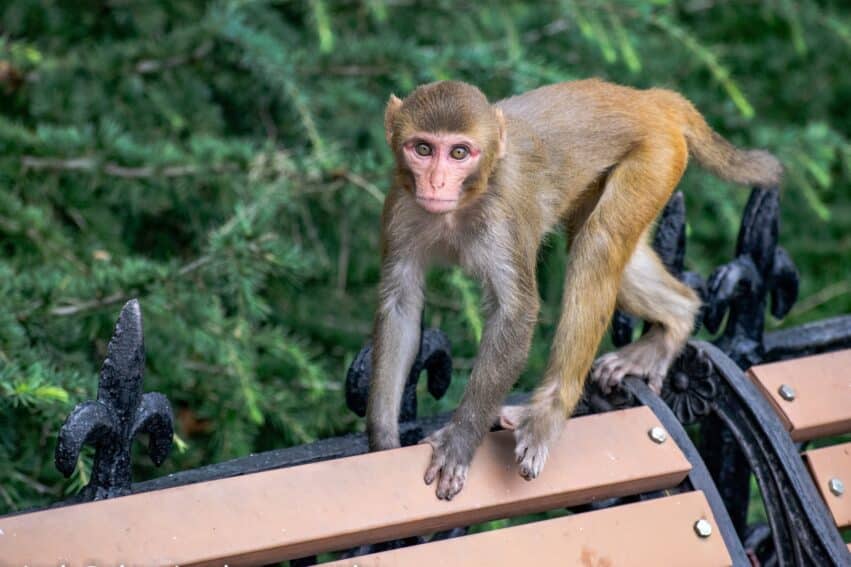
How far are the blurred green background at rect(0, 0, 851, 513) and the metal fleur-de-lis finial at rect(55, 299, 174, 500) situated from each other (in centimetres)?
40

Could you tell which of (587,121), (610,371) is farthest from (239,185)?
(610,371)

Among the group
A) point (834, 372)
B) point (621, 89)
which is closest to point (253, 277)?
point (621, 89)

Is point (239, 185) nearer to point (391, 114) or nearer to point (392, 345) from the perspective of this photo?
point (391, 114)

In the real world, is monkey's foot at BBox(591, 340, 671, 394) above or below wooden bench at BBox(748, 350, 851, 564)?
below

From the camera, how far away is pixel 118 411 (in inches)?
91.2

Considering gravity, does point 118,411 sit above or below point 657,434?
above

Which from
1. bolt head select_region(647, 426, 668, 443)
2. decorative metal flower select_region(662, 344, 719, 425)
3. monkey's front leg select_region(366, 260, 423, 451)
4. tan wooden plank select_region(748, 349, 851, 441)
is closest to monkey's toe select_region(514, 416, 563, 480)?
bolt head select_region(647, 426, 668, 443)

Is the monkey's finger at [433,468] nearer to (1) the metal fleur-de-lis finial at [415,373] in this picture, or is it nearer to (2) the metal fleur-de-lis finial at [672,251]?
(1) the metal fleur-de-lis finial at [415,373]

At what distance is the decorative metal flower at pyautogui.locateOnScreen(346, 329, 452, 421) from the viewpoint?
2895 mm

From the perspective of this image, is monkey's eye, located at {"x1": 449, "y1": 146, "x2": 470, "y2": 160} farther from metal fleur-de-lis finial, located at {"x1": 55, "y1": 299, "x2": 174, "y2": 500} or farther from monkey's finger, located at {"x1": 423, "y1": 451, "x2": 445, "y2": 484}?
metal fleur-de-lis finial, located at {"x1": 55, "y1": 299, "x2": 174, "y2": 500}

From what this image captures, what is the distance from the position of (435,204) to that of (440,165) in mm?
123

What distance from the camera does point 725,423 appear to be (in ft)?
9.73

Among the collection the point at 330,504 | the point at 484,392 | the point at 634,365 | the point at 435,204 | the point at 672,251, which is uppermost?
the point at 435,204

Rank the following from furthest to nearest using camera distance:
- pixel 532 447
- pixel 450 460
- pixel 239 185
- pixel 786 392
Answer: pixel 239 185 < pixel 786 392 < pixel 532 447 < pixel 450 460
